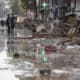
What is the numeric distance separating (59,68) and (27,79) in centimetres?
257

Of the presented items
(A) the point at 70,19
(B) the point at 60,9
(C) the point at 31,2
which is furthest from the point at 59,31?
(C) the point at 31,2

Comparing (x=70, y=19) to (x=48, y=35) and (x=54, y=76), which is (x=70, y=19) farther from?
(x=54, y=76)

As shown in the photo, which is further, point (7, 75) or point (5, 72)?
point (5, 72)

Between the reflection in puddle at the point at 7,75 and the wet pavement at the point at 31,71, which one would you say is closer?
the reflection in puddle at the point at 7,75

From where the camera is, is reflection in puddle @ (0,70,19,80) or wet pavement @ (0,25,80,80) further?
wet pavement @ (0,25,80,80)

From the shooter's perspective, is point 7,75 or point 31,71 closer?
point 7,75

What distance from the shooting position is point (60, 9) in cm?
5116

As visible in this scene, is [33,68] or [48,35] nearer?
[33,68]

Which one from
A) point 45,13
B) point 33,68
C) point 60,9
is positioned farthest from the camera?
point 45,13

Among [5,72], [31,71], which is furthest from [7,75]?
[31,71]

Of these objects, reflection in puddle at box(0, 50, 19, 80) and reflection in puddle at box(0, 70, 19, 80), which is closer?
reflection in puddle at box(0, 70, 19, 80)

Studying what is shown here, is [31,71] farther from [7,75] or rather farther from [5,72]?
[7,75]

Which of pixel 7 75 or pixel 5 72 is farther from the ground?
pixel 7 75

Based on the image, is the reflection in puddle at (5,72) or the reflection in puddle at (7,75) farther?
the reflection in puddle at (5,72)
